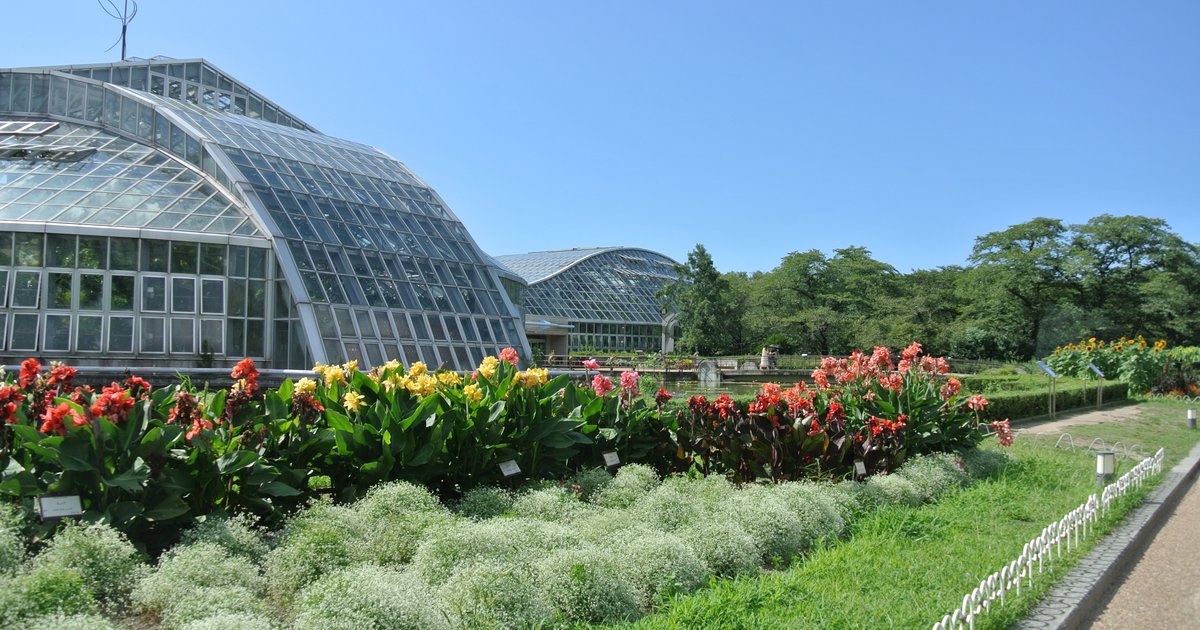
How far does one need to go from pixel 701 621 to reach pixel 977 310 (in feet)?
147

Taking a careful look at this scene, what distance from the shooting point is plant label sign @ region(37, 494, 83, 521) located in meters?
4.77

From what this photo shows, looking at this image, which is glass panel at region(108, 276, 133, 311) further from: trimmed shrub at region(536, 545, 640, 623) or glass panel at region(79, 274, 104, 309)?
trimmed shrub at region(536, 545, 640, 623)

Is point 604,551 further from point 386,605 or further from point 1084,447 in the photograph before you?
point 1084,447

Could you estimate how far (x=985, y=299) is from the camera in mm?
44281

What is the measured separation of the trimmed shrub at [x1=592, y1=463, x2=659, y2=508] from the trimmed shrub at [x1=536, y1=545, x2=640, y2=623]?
2140mm

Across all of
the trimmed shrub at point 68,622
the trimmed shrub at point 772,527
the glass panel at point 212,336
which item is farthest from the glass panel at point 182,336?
the trimmed shrub at point 68,622

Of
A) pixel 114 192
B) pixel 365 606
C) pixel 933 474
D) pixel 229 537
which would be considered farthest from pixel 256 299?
pixel 365 606

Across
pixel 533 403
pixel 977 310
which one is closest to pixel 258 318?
pixel 533 403

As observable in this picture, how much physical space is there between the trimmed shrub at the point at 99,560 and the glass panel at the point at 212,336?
13.3 meters

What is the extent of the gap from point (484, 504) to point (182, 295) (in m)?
13.1

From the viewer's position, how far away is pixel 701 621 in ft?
13.9

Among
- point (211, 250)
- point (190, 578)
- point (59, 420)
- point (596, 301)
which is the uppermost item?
point (596, 301)

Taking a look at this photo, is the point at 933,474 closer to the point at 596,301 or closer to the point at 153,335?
the point at 153,335

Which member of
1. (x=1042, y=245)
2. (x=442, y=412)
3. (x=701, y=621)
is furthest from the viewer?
(x=1042, y=245)
